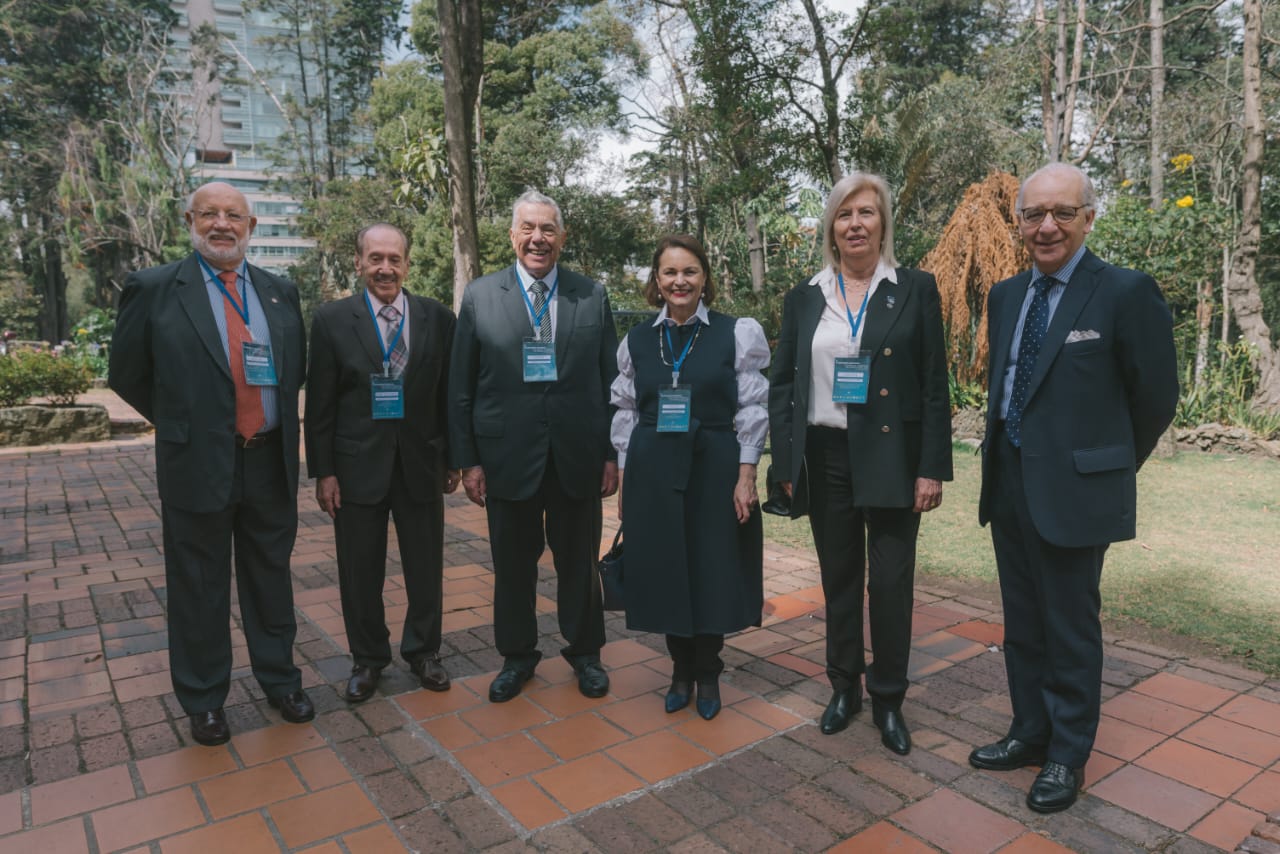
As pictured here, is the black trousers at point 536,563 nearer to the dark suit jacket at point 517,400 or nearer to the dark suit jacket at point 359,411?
the dark suit jacket at point 517,400

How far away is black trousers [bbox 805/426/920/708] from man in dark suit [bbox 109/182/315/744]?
1836mm

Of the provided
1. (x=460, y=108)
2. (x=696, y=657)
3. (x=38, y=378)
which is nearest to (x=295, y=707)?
(x=696, y=657)

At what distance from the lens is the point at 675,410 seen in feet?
9.32

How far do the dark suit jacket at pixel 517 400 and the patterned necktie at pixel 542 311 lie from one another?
4 cm

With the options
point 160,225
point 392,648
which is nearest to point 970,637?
point 392,648

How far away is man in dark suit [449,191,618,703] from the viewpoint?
3.03m

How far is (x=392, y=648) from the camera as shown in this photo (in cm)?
368

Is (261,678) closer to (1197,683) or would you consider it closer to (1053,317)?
(1053,317)

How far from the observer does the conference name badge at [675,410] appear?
9.30ft

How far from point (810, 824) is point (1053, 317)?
155 centimetres

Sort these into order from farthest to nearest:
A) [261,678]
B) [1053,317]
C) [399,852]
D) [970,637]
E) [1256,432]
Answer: [1256,432], [970,637], [261,678], [1053,317], [399,852]

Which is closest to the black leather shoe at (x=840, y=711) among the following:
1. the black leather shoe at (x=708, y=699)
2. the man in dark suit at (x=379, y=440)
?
the black leather shoe at (x=708, y=699)

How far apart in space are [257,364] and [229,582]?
742 mm

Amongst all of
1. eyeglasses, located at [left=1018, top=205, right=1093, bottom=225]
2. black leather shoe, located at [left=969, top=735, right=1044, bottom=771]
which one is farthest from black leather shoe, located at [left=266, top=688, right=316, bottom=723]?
eyeglasses, located at [left=1018, top=205, right=1093, bottom=225]
